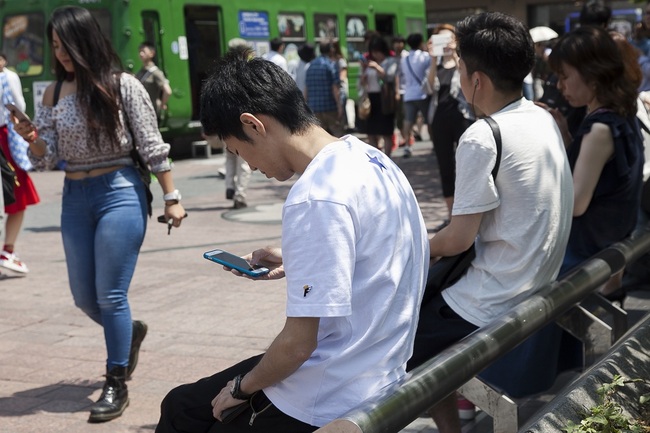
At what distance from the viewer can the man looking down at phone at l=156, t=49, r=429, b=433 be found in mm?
2289

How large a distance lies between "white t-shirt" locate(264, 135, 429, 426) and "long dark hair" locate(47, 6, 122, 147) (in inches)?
88.8

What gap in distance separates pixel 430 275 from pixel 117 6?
14.6 metres

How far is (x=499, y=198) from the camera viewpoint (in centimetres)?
335

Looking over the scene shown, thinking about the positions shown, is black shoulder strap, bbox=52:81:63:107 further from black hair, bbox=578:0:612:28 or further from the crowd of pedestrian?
black hair, bbox=578:0:612:28

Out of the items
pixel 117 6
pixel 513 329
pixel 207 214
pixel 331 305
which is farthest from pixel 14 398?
pixel 117 6

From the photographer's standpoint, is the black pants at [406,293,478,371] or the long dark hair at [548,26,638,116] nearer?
the black pants at [406,293,478,371]

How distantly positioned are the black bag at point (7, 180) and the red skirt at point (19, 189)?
0.36 feet

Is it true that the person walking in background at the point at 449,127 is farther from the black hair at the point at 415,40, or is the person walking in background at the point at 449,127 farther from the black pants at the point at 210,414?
the black hair at the point at 415,40

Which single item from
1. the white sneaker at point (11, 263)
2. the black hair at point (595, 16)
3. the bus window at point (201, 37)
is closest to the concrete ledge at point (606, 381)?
the black hair at point (595, 16)

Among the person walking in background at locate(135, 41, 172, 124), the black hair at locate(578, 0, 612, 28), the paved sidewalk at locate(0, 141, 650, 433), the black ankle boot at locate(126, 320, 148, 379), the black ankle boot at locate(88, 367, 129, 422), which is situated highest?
the black hair at locate(578, 0, 612, 28)

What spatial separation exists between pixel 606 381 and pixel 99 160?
2.53 metres

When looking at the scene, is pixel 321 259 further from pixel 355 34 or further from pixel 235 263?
pixel 355 34

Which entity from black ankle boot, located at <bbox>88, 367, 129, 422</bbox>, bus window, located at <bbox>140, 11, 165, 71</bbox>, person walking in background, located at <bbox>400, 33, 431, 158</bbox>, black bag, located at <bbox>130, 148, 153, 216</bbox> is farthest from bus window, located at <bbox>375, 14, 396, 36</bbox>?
black ankle boot, located at <bbox>88, 367, 129, 422</bbox>

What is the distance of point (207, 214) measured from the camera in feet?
36.7
